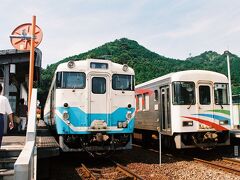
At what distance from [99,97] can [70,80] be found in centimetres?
106

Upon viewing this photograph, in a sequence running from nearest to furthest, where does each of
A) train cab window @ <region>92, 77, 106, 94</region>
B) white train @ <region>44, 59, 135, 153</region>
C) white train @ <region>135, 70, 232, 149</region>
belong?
white train @ <region>44, 59, 135, 153</region>, train cab window @ <region>92, 77, 106, 94</region>, white train @ <region>135, 70, 232, 149</region>

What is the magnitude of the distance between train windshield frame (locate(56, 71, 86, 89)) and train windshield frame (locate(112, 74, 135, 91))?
1020mm

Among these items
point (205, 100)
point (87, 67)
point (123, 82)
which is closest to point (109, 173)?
point (123, 82)

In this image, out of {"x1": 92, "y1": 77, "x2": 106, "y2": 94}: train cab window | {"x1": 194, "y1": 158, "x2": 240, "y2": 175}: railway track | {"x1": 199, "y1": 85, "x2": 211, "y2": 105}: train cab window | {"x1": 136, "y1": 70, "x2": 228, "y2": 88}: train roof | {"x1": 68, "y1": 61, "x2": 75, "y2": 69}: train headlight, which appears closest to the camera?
{"x1": 194, "y1": 158, "x2": 240, "y2": 175}: railway track

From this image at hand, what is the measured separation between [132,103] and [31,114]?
446cm

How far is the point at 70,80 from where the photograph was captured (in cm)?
1012

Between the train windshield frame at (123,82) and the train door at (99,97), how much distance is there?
0.81 ft

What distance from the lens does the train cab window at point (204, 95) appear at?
1163cm

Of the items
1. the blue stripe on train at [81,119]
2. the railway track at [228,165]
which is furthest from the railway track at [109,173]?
the railway track at [228,165]

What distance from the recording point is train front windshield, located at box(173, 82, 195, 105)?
11.3 meters

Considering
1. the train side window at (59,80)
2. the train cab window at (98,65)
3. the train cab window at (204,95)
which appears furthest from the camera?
the train cab window at (204,95)

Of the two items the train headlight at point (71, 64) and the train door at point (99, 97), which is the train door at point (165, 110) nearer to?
the train door at point (99, 97)

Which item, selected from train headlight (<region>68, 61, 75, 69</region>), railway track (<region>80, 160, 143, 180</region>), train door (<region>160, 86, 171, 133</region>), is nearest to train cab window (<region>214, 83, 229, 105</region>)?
train door (<region>160, 86, 171, 133</region>)

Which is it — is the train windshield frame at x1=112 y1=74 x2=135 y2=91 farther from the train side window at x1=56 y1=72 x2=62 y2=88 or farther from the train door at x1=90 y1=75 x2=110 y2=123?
the train side window at x1=56 y1=72 x2=62 y2=88
